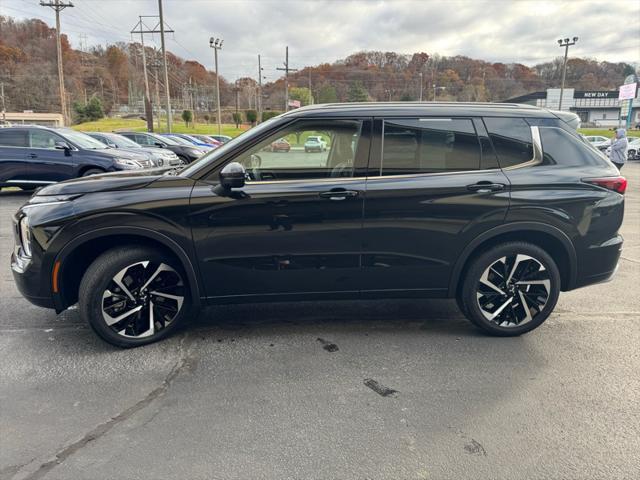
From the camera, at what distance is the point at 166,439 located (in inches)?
97.0

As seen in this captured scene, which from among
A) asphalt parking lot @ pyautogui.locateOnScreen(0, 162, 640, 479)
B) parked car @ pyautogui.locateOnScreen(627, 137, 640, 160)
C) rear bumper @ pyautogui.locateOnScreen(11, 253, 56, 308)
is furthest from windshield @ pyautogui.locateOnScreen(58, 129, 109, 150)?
parked car @ pyautogui.locateOnScreen(627, 137, 640, 160)

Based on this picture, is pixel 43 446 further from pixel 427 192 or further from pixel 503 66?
pixel 503 66

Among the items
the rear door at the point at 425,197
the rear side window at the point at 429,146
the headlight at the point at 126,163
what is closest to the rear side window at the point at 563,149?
the rear door at the point at 425,197

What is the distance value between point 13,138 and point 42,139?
0.74 metres

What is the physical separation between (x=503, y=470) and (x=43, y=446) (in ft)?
7.94

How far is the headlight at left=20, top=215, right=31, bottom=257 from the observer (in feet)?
10.8

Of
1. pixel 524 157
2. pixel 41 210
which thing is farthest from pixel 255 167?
pixel 524 157

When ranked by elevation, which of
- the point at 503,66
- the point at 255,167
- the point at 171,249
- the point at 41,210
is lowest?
the point at 171,249

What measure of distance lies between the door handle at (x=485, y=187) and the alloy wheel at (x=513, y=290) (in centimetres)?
57

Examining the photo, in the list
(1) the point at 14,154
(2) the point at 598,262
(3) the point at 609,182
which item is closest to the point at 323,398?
(2) the point at 598,262

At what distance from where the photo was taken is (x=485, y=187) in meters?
3.48

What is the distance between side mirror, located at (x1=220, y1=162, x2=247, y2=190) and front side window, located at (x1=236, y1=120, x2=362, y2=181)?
217 millimetres

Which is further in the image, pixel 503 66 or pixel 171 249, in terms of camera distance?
pixel 503 66

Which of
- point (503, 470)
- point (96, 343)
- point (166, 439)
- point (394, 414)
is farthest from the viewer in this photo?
point (96, 343)
